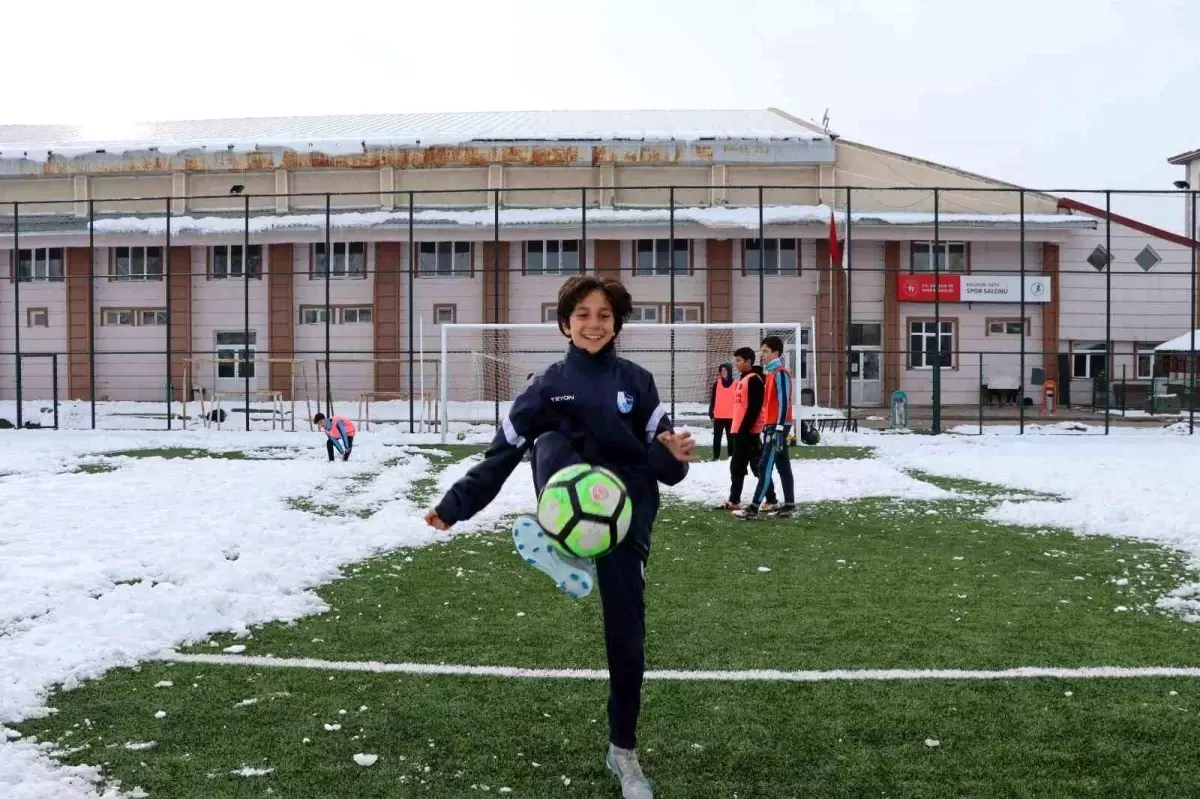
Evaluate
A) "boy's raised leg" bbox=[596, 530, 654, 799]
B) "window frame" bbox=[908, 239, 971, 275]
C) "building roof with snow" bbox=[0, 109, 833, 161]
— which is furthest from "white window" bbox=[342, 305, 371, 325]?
"boy's raised leg" bbox=[596, 530, 654, 799]

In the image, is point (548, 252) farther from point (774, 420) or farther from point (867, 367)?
point (774, 420)

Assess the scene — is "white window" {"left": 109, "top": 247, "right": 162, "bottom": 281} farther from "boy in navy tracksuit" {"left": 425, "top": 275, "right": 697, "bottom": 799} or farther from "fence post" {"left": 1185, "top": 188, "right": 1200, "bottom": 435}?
"boy in navy tracksuit" {"left": 425, "top": 275, "right": 697, "bottom": 799}

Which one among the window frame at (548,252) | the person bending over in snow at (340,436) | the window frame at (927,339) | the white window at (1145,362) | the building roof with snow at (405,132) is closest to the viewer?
the person bending over in snow at (340,436)

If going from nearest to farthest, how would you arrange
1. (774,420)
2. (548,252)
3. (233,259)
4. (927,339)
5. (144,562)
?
(144,562) < (774,420) < (548,252) < (927,339) < (233,259)

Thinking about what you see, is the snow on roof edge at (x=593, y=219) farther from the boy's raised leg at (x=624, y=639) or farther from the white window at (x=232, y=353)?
the boy's raised leg at (x=624, y=639)

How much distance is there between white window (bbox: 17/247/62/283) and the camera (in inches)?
1254

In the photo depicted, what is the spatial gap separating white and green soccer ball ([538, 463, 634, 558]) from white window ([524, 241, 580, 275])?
1064 inches

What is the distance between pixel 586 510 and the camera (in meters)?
3.10

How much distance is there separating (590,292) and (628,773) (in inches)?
60.5

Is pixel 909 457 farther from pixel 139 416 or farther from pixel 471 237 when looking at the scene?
pixel 139 416

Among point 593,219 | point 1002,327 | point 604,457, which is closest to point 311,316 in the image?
point 593,219

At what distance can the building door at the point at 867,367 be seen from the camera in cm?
3009

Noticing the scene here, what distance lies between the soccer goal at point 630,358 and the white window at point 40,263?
13.1 meters

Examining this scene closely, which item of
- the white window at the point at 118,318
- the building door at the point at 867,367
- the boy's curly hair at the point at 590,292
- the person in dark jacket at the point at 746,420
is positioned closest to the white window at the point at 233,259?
the white window at the point at 118,318
